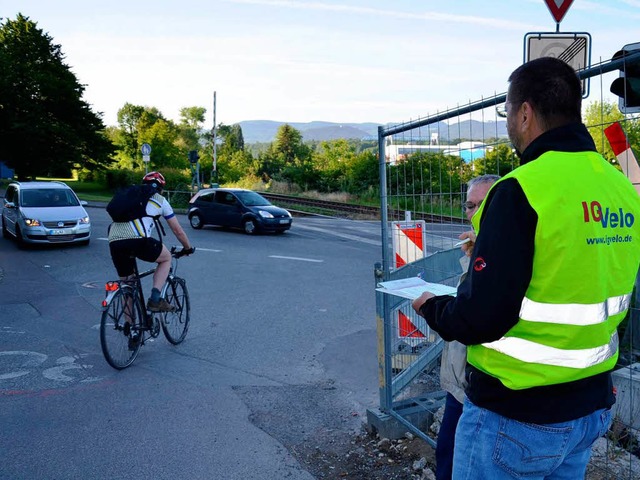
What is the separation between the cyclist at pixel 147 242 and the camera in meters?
6.35

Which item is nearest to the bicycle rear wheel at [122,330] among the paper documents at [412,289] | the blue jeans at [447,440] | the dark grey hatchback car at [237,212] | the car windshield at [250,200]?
the blue jeans at [447,440]

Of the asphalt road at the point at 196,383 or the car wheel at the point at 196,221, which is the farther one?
the car wheel at the point at 196,221

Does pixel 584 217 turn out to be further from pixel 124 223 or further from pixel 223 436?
pixel 124 223

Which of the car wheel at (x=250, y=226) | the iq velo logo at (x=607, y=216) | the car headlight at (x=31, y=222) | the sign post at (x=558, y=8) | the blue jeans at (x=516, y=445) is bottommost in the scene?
the car wheel at (x=250, y=226)

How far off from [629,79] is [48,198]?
1647cm

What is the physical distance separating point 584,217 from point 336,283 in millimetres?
9903

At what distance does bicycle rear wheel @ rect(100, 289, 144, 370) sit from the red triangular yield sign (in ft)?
17.9

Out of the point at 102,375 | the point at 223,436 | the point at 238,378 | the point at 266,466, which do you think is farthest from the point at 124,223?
the point at 266,466

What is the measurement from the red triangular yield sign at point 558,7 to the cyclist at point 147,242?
14.9 ft

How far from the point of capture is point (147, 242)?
6.43 meters

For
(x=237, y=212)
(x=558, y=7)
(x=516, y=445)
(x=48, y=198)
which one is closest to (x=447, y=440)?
(x=516, y=445)

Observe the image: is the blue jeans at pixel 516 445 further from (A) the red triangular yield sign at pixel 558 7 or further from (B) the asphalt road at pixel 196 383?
(A) the red triangular yield sign at pixel 558 7

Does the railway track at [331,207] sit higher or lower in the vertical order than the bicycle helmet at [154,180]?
lower

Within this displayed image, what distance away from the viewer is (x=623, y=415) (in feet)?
13.3
